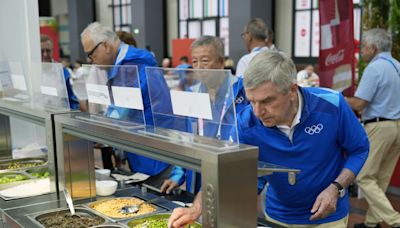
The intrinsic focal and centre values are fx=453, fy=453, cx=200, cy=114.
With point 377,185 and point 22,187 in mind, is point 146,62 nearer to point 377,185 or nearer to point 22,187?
point 22,187

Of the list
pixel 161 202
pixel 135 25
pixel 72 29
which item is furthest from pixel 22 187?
pixel 72 29

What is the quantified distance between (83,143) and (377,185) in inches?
110

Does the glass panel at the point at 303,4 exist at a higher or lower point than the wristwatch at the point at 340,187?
higher

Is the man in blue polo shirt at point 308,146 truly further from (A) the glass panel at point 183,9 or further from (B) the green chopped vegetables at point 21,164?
(A) the glass panel at point 183,9

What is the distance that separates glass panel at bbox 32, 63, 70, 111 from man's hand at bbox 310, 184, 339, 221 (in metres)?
1.10

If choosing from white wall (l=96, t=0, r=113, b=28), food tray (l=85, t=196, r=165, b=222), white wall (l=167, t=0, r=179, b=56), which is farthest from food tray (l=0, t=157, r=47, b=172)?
white wall (l=96, t=0, r=113, b=28)

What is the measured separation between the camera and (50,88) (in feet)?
6.88

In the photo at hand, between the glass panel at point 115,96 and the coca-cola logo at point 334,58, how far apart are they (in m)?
2.17

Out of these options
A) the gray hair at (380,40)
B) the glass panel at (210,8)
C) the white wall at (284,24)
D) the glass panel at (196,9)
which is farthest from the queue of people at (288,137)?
the glass panel at (196,9)

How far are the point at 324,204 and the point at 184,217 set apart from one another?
1.98 feet

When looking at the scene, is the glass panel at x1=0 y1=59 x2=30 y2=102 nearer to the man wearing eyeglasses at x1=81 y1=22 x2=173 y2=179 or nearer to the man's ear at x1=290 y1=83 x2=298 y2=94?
the man wearing eyeglasses at x1=81 y1=22 x2=173 y2=179

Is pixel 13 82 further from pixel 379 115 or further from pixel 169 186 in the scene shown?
pixel 379 115

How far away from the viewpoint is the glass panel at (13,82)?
2.32 metres

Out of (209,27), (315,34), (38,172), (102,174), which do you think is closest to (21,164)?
(38,172)
